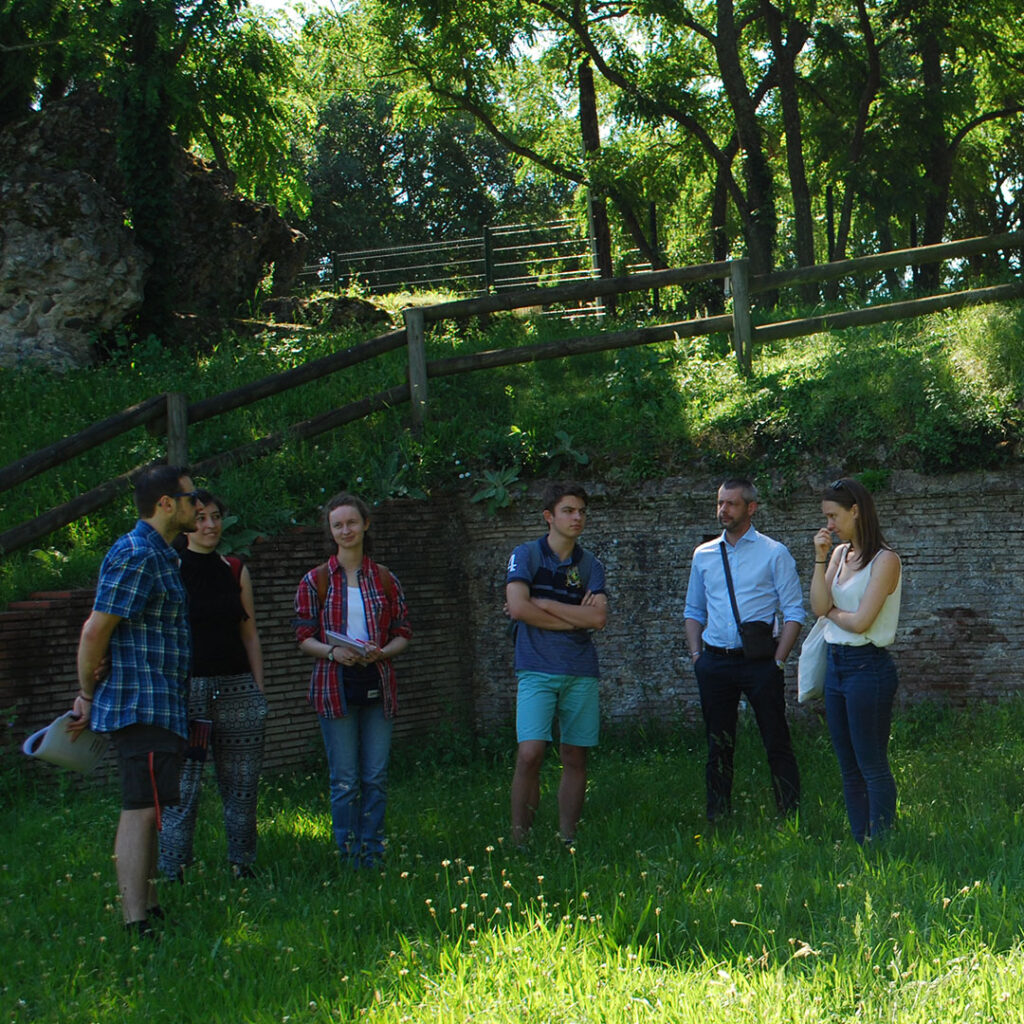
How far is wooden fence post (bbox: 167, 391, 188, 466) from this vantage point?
8859mm

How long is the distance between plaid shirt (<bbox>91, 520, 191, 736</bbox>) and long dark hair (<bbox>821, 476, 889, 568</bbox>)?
10.5 ft

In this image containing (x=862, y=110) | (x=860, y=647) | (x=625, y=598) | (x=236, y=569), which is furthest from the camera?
(x=862, y=110)

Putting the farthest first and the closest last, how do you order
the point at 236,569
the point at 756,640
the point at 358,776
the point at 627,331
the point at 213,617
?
the point at 627,331 → the point at 756,640 → the point at 358,776 → the point at 236,569 → the point at 213,617

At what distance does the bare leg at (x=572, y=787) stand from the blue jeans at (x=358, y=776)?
3.16 ft

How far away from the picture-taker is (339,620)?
20.1 feet

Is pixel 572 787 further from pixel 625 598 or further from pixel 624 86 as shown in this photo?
pixel 624 86

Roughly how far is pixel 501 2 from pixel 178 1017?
2021 centimetres

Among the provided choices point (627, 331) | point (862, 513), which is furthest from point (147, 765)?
point (627, 331)

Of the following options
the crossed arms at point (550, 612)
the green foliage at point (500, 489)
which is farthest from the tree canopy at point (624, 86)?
the crossed arms at point (550, 612)

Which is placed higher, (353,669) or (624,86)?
(624,86)

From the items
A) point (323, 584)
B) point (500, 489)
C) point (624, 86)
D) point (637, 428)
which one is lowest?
point (323, 584)

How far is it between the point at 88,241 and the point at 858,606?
497 inches

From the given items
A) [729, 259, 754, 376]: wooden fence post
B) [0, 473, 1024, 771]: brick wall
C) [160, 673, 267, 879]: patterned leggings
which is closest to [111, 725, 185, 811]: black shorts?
[160, 673, 267, 879]: patterned leggings

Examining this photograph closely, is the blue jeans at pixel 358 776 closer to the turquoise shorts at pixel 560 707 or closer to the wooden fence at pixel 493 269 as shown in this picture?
the turquoise shorts at pixel 560 707
